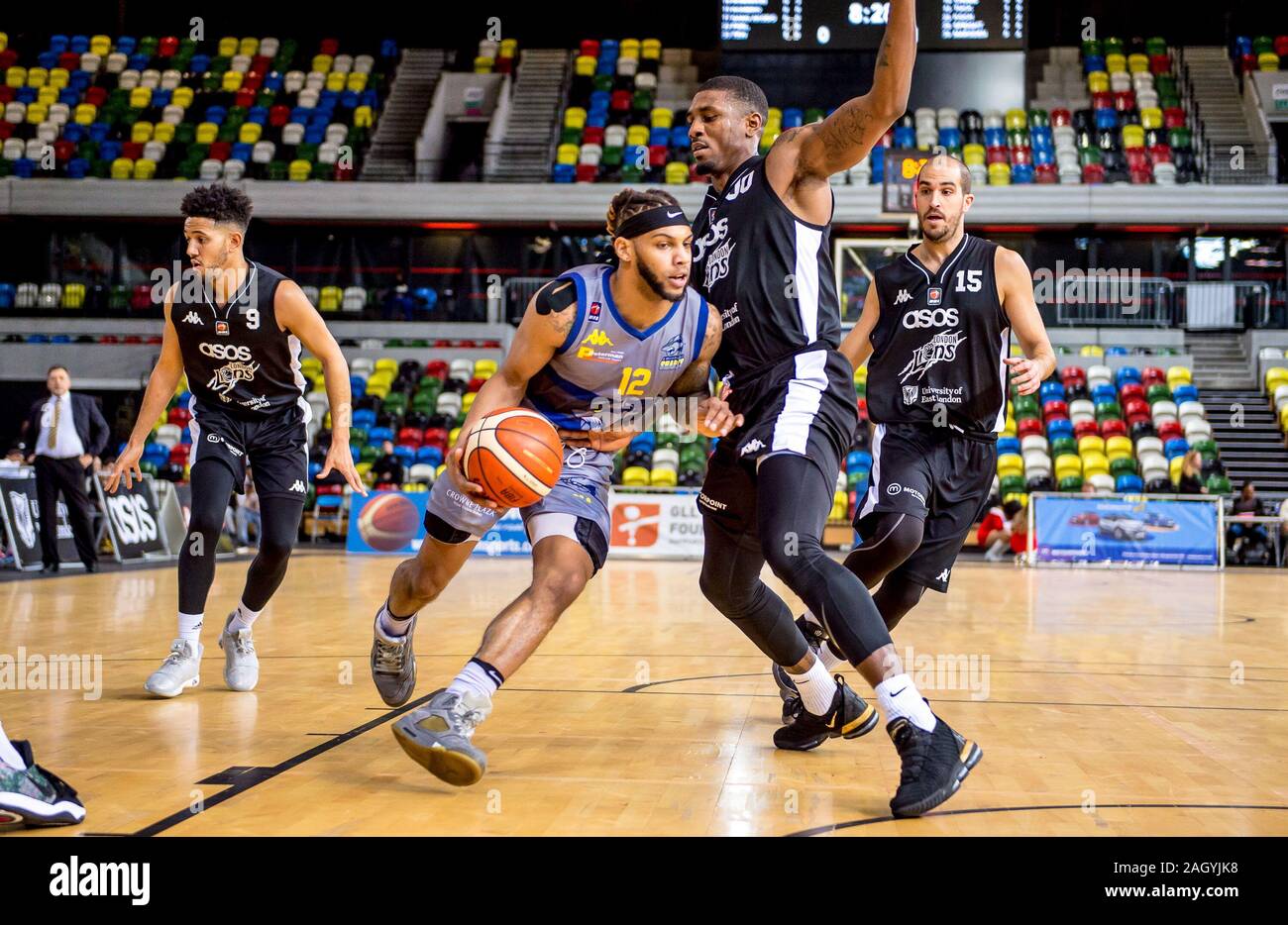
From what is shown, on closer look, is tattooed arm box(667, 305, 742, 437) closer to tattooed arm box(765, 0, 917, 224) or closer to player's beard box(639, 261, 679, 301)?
player's beard box(639, 261, 679, 301)

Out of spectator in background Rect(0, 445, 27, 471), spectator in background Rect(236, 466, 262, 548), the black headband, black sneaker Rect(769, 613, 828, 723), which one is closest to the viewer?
the black headband

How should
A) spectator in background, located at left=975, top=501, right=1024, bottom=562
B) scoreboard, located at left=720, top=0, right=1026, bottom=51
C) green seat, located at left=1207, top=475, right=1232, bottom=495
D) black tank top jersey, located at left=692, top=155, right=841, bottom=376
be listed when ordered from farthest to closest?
scoreboard, located at left=720, top=0, right=1026, bottom=51 < green seat, located at left=1207, top=475, right=1232, bottom=495 < spectator in background, located at left=975, top=501, right=1024, bottom=562 < black tank top jersey, located at left=692, top=155, right=841, bottom=376

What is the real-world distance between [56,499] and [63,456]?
1.86 ft

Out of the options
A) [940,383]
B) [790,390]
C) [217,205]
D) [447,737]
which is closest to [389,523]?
[217,205]

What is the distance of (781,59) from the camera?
23.2 meters

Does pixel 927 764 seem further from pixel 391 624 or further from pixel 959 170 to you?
pixel 959 170

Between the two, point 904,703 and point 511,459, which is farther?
point 511,459

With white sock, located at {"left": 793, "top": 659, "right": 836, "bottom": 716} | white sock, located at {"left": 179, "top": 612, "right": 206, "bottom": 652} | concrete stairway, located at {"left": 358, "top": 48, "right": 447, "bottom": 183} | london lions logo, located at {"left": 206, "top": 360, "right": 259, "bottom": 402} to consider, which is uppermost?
concrete stairway, located at {"left": 358, "top": 48, "right": 447, "bottom": 183}

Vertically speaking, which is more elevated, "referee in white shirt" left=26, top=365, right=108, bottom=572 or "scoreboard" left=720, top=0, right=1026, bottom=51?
"scoreboard" left=720, top=0, right=1026, bottom=51

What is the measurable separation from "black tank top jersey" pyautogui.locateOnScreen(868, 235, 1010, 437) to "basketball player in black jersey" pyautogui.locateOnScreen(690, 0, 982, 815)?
0.79 m

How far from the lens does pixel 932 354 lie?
465 centimetres

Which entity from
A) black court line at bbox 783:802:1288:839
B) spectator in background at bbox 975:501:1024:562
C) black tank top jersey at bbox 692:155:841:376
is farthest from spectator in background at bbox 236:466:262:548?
black court line at bbox 783:802:1288:839

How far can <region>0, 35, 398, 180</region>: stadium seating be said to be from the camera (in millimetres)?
25312
